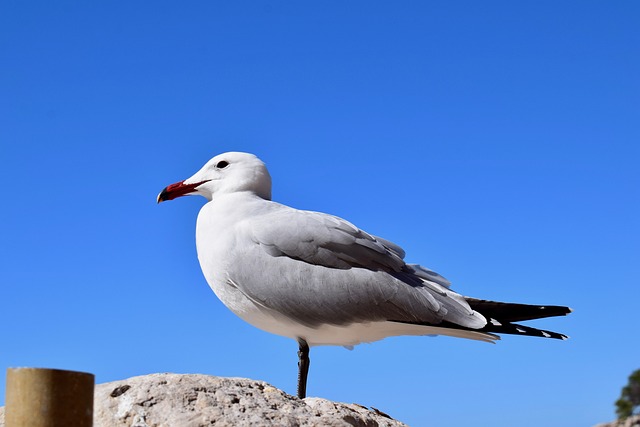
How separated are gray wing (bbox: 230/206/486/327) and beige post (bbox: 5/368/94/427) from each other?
10.6 ft

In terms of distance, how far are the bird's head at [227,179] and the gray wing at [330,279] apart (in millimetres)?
672

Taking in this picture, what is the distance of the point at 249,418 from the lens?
5.73m

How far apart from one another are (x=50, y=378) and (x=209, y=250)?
3.74 m

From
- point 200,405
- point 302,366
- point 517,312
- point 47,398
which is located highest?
point 517,312

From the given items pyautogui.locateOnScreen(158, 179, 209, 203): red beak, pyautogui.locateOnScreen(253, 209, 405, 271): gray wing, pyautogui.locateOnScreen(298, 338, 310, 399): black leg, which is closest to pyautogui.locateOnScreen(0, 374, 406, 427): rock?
pyautogui.locateOnScreen(298, 338, 310, 399): black leg

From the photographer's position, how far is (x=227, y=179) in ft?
29.6

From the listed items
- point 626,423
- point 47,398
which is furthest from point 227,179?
point 626,423

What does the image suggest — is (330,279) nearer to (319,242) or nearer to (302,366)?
(319,242)

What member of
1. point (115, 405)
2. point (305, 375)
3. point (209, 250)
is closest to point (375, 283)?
point (305, 375)

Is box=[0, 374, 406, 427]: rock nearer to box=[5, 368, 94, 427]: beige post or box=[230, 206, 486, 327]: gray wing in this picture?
box=[5, 368, 94, 427]: beige post

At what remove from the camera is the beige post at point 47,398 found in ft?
15.3

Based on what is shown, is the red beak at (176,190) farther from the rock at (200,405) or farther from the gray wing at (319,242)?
the rock at (200,405)

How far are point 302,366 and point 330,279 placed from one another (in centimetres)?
90

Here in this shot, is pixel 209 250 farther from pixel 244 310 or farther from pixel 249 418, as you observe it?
pixel 249 418
